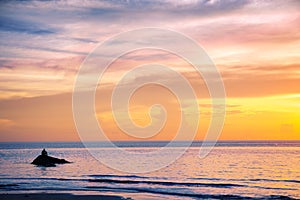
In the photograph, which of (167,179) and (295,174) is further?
(295,174)

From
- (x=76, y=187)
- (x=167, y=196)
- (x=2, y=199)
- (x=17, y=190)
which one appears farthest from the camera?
(x=76, y=187)

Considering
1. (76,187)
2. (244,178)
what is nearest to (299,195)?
(244,178)

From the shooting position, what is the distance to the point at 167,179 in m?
42.9

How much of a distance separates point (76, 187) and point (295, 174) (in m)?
28.5

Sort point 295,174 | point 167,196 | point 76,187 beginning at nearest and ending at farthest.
Answer: point 167,196, point 76,187, point 295,174

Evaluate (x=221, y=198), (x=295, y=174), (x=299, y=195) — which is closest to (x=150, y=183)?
(x=221, y=198)

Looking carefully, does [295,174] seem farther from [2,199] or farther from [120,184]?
[2,199]

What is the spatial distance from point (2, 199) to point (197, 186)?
61.7ft

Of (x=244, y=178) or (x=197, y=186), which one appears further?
(x=244, y=178)

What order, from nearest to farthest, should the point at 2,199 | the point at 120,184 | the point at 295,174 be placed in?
the point at 2,199, the point at 120,184, the point at 295,174

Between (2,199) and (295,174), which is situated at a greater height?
(295,174)

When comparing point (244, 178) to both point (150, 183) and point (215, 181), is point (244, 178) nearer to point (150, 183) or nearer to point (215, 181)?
point (215, 181)

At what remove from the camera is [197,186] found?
3741cm

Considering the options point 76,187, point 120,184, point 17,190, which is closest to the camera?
point 17,190
